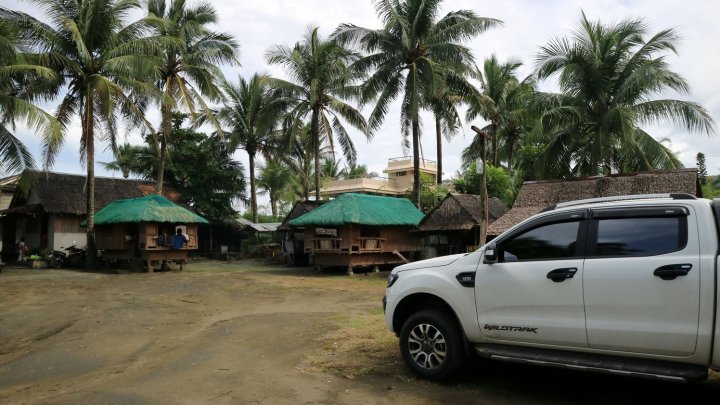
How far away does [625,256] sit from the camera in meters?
4.68

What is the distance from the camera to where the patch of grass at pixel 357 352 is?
6426 mm

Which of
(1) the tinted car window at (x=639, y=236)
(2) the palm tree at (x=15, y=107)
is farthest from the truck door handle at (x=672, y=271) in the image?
(2) the palm tree at (x=15, y=107)

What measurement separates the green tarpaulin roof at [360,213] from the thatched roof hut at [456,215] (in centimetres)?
157

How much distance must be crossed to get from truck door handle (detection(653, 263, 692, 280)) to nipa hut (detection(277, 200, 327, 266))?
2447 centimetres

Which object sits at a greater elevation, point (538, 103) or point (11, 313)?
point (538, 103)

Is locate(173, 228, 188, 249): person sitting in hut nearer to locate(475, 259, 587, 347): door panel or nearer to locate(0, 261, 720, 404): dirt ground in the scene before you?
locate(0, 261, 720, 404): dirt ground

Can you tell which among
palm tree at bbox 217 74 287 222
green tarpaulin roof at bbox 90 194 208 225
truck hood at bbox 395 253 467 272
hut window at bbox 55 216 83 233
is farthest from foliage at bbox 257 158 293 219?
truck hood at bbox 395 253 467 272

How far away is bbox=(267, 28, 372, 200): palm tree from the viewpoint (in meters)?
27.5

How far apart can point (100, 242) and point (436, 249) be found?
1520 cm

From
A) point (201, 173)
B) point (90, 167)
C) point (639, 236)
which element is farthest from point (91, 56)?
point (639, 236)

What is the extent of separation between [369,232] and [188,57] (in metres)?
13.1

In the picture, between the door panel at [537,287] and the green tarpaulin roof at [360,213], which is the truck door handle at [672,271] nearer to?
the door panel at [537,287]

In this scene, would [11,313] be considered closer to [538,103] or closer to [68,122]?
[68,122]

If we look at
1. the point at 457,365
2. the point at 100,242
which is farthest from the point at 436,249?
the point at 457,365
